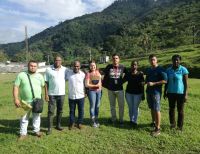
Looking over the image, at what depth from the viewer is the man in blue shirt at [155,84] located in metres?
9.59

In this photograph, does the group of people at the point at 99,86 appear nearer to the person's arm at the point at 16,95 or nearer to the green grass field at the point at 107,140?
the person's arm at the point at 16,95

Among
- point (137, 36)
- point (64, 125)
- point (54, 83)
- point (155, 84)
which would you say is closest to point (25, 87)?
point (54, 83)

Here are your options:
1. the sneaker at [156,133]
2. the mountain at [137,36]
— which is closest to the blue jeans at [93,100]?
the sneaker at [156,133]

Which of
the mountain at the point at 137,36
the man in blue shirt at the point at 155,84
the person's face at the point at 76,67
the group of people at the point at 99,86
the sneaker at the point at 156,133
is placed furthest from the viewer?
the mountain at the point at 137,36

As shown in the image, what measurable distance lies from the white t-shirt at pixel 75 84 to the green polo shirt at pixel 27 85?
916 millimetres

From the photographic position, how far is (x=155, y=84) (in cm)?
962

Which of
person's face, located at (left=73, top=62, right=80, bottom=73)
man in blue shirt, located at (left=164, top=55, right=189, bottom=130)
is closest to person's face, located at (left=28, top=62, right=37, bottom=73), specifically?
person's face, located at (left=73, top=62, right=80, bottom=73)

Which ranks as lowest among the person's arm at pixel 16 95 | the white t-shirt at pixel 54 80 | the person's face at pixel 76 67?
the person's arm at pixel 16 95

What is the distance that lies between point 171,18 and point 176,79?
13620 centimetres

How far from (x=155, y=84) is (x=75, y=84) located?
→ 2.29 metres

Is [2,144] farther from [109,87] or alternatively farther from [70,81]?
[109,87]

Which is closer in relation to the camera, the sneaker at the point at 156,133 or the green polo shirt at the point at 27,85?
the green polo shirt at the point at 27,85

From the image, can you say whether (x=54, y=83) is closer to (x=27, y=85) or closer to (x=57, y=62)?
(x=57, y=62)

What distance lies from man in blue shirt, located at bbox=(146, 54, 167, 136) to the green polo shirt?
9.94ft
